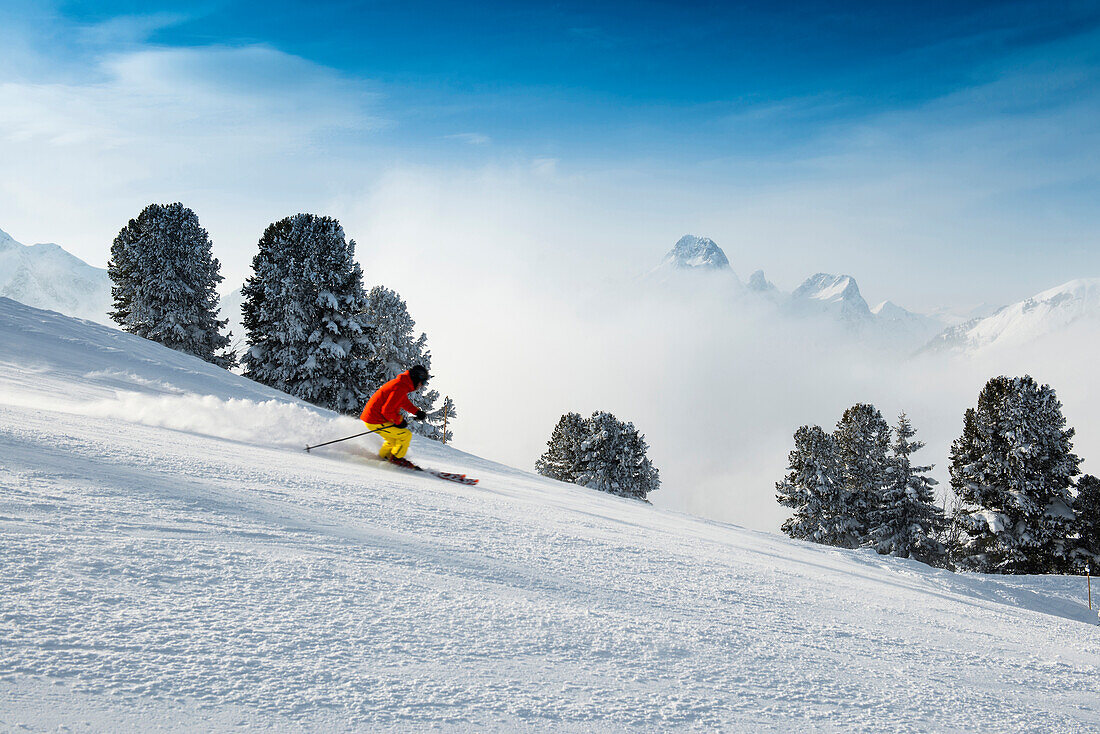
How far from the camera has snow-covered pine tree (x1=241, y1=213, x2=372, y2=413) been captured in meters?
33.0

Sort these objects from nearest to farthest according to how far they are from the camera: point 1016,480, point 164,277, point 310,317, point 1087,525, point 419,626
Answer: point 419,626
point 310,317
point 1087,525
point 1016,480
point 164,277

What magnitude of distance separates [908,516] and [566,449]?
26.6 m

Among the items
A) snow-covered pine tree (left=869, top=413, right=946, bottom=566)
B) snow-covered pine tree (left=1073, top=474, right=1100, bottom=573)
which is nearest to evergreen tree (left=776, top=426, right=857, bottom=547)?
snow-covered pine tree (left=869, top=413, right=946, bottom=566)

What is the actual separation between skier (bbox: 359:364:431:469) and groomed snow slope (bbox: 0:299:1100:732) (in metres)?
4.06

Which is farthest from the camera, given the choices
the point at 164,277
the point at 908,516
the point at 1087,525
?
the point at 908,516

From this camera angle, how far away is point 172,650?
2.20 m

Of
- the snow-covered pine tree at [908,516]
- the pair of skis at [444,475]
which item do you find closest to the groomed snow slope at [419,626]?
the pair of skis at [444,475]

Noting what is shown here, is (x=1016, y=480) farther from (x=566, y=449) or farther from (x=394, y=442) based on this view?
(x=394, y=442)

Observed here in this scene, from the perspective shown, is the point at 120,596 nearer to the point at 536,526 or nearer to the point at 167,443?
the point at 536,526

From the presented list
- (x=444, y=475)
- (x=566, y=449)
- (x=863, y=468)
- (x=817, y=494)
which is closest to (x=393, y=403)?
(x=444, y=475)

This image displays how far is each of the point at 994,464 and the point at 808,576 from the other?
126 ft

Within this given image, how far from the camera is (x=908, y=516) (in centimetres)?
4216

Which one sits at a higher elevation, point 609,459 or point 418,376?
point 418,376

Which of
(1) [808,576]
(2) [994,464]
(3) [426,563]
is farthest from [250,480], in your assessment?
(2) [994,464]
